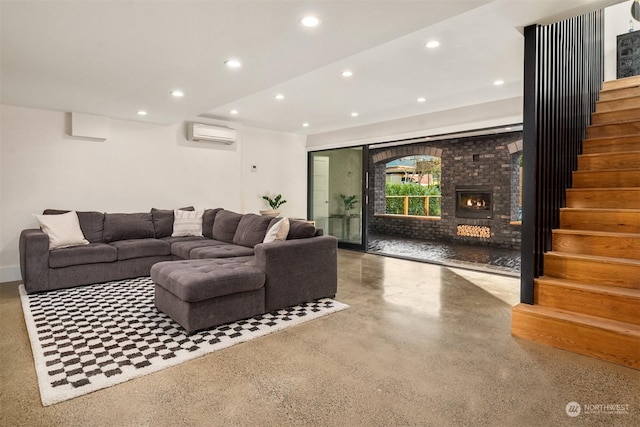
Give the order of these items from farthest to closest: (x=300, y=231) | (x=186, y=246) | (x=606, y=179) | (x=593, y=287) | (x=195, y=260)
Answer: (x=186, y=246)
(x=300, y=231)
(x=195, y=260)
(x=606, y=179)
(x=593, y=287)

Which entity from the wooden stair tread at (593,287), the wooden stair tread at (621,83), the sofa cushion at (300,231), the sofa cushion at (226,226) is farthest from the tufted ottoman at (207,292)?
the wooden stair tread at (621,83)

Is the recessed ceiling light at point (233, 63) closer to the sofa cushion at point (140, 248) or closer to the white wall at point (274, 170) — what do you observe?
the sofa cushion at point (140, 248)

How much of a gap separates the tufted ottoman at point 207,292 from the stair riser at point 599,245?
102 inches

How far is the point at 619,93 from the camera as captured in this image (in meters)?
4.26

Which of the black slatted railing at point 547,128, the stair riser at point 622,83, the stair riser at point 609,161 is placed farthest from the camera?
the stair riser at point 622,83

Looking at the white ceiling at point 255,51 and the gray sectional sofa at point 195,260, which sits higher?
the white ceiling at point 255,51

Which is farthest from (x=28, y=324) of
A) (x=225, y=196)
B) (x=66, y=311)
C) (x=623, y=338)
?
A: (x=623, y=338)

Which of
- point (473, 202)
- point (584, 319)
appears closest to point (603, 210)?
point (584, 319)

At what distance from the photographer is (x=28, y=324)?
3.02 metres

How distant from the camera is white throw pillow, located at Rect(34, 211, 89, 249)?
4.18 metres

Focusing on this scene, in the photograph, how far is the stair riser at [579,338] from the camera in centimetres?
232

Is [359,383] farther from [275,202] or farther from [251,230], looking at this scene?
[275,202]

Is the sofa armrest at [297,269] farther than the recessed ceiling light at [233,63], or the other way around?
the sofa armrest at [297,269]

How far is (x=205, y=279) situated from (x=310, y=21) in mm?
2004
